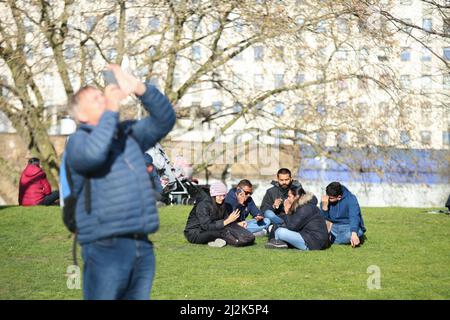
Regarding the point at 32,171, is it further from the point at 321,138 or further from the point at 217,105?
the point at 321,138

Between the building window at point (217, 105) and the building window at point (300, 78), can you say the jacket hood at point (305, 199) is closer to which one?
the building window at point (300, 78)

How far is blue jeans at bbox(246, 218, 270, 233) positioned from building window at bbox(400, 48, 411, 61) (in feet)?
32.3

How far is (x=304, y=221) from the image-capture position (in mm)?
12461

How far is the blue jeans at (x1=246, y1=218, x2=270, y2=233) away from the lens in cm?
1418

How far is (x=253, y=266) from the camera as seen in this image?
10492 millimetres

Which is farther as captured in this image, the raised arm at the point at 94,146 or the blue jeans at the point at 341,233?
the blue jeans at the point at 341,233

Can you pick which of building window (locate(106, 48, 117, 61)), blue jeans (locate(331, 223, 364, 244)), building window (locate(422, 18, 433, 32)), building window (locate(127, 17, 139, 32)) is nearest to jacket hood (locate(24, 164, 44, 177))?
building window (locate(106, 48, 117, 61))

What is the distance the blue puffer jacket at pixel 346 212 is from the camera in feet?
42.0

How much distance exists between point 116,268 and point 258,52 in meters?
19.8


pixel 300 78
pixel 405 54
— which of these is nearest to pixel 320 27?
pixel 300 78

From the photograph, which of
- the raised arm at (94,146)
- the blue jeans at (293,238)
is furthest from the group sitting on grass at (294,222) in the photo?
the raised arm at (94,146)

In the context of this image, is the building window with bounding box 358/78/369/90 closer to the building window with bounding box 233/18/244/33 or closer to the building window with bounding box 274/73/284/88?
the building window with bounding box 274/73/284/88

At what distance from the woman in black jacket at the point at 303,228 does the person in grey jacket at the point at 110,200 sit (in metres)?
7.43

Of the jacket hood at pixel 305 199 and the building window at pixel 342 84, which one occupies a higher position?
the building window at pixel 342 84
